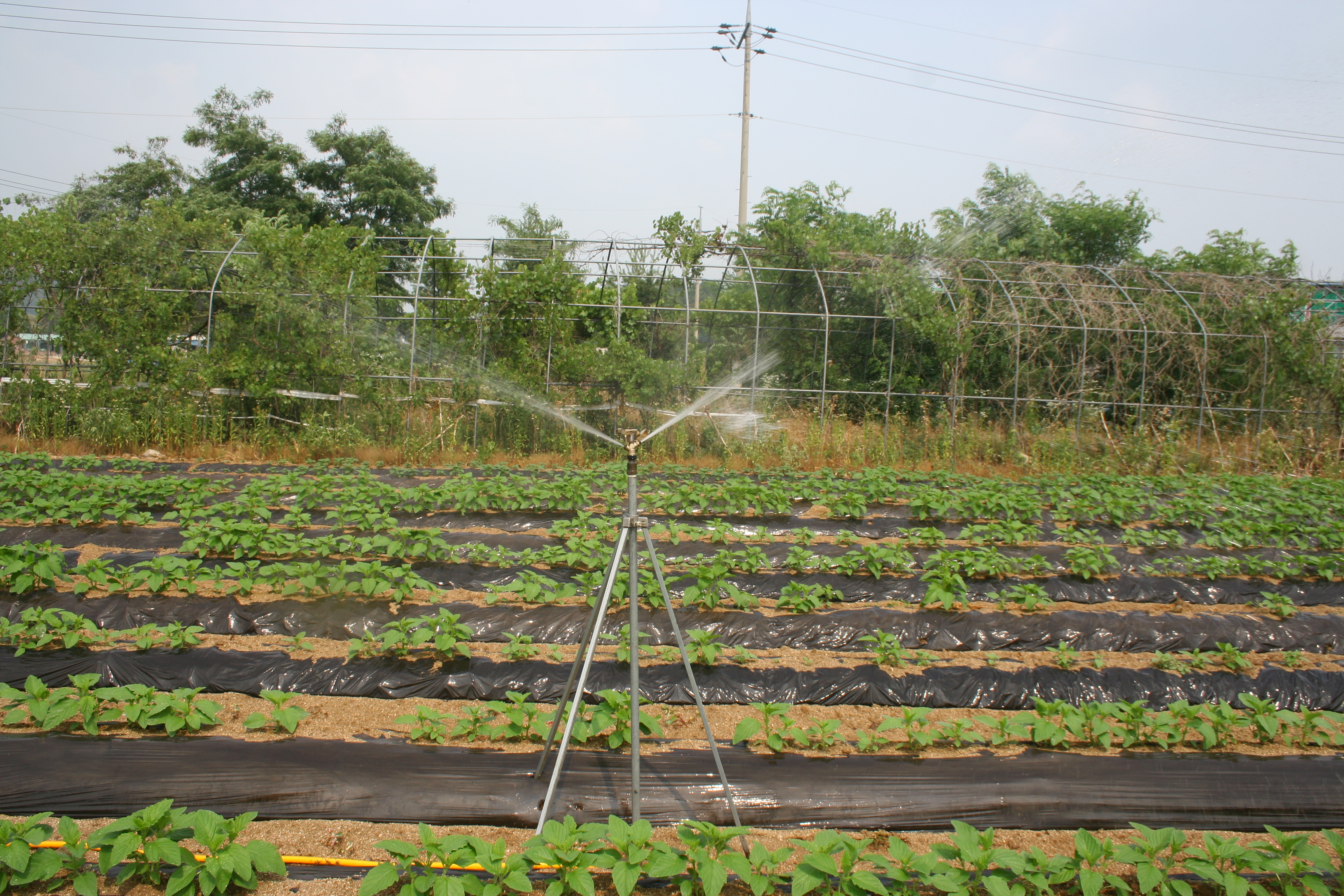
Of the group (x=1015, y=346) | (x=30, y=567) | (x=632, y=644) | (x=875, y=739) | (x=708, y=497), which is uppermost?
(x=1015, y=346)

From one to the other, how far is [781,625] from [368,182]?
2363 cm

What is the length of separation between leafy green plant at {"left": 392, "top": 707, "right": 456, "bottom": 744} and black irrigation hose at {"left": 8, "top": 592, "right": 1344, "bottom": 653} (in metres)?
1.36

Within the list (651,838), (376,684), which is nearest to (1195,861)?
(651,838)

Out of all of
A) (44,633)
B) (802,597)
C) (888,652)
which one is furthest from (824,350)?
(44,633)

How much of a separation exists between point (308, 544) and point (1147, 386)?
1467cm

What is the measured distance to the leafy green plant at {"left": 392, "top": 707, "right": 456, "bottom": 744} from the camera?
11.5 ft

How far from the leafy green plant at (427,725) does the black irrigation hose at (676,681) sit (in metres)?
0.64

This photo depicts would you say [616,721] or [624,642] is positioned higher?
[624,642]

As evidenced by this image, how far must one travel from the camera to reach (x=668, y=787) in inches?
126

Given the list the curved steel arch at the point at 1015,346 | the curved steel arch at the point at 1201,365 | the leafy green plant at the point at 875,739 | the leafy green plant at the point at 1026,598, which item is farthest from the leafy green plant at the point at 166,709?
the curved steel arch at the point at 1201,365

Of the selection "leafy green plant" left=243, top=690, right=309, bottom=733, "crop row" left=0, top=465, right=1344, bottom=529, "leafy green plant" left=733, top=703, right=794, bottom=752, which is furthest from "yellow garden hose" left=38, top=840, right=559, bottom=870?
"crop row" left=0, top=465, right=1344, bottom=529

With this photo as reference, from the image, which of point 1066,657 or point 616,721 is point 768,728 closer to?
point 616,721

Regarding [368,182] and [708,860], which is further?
[368,182]

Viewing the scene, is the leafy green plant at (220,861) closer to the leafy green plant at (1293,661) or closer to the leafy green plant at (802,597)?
the leafy green plant at (802,597)
